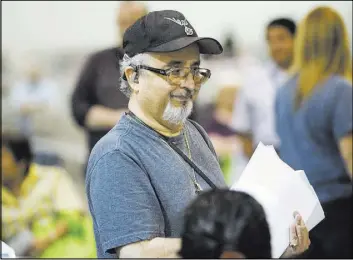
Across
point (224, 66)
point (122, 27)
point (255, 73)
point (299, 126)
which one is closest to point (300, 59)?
point (299, 126)

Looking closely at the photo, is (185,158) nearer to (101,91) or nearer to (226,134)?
(101,91)

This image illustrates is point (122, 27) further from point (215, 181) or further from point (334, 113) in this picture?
point (215, 181)

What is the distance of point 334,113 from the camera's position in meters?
2.92

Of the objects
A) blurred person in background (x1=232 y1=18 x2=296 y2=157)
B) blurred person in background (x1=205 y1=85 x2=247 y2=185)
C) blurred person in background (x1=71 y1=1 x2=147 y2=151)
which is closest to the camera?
blurred person in background (x1=71 y1=1 x2=147 y2=151)

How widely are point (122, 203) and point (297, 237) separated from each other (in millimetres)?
351

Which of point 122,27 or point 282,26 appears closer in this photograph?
point 122,27

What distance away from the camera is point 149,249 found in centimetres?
162

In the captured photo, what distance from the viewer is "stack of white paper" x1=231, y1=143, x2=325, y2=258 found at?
1.58 metres

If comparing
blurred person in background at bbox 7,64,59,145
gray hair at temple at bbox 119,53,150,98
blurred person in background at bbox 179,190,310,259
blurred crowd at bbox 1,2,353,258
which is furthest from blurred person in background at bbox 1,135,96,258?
blurred person in background at bbox 179,190,310,259

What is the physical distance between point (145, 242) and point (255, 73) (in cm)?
291

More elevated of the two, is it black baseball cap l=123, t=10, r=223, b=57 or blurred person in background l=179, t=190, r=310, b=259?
black baseball cap l=123, t=10, r=223, b=57

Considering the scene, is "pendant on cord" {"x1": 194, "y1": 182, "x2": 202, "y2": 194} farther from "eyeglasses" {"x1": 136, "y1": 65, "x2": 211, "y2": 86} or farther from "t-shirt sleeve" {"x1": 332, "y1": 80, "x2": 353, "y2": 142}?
"t-shirt sleeve" {"x1": 332, "y1": 80, "x2": 353, "y2": 142}

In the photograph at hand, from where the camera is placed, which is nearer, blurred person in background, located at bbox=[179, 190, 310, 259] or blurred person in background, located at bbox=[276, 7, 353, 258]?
blurred person in background, located at bbox=[179, 190, 310, 259]

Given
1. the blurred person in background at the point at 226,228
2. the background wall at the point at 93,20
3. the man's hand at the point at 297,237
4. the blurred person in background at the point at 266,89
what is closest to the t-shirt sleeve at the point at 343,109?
the background wall at the point at 93,20
